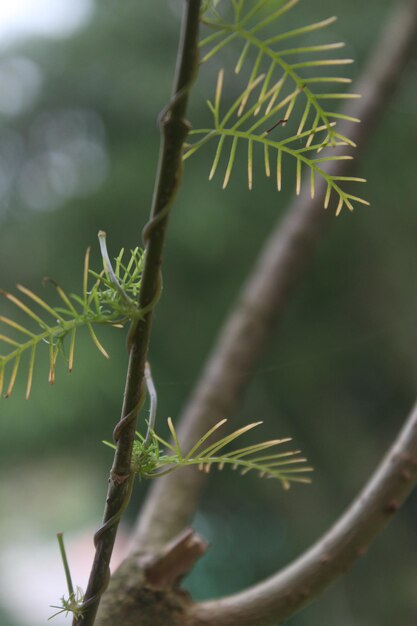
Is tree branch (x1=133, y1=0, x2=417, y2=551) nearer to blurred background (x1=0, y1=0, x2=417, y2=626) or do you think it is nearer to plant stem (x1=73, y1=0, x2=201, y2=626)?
blurred background (x1=0, y1=0, x2=417, y2=626)

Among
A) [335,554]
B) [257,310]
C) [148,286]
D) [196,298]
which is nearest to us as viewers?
[148,286]

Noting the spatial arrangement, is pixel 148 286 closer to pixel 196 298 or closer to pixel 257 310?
pixel 257 310

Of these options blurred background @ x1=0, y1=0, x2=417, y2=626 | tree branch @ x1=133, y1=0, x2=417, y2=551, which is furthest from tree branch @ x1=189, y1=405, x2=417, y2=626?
blurred background @ x1=0, y1=0, x2=417, y2=626

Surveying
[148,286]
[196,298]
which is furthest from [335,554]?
[196,298]

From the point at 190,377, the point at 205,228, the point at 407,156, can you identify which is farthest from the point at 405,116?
the point at 190,377

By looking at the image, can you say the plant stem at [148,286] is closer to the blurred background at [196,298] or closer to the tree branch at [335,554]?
the tree branch at [335,554]

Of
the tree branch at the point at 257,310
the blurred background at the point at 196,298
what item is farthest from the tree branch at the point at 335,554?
the blurred background at the point at 196,298

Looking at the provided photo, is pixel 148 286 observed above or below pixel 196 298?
above
